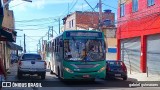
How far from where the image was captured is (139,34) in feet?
111

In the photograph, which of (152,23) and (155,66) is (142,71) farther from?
(152,23)

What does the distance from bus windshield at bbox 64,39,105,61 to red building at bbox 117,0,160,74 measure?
1013 cm

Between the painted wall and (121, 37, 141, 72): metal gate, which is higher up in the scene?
the painted wall

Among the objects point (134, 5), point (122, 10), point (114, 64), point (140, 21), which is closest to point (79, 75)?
point (114, 64)

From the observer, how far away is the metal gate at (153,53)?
97.5ft

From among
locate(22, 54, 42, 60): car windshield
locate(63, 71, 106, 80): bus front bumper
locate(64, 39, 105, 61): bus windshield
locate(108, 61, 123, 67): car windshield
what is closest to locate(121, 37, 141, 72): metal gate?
locate(108, 61, 123, 67): car windshield

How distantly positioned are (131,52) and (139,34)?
3254mm

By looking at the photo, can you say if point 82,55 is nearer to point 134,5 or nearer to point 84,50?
point 84,50

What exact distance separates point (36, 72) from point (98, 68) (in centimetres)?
538

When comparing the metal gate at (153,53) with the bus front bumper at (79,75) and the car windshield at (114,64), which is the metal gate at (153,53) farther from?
the bus front bumper at (79,75)

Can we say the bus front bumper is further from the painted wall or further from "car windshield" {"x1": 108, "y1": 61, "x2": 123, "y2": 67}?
the painted wall

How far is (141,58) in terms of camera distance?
33000 mm

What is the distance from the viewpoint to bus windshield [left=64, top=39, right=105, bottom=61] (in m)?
20.5

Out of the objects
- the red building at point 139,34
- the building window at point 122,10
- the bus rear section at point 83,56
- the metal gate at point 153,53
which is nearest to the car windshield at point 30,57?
the bus rear section at point 83,56
